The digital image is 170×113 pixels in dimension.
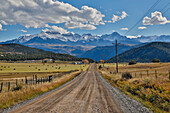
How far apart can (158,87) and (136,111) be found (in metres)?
9.25

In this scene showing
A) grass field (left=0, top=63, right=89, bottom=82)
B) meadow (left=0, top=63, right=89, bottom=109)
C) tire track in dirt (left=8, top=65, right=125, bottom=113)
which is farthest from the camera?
grass field (left=0, top=63, right=89, bottom=82)

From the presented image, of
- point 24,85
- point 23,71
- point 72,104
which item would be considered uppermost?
point 72,104

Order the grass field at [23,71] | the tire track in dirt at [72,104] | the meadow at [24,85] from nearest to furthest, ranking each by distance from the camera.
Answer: the tire track in dirt at [72,104] → the meadow at [24,85] → the grass field at [23,71]

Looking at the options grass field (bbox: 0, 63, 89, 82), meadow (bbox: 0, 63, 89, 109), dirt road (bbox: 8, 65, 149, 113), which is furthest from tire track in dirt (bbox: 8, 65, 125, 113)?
grass field (bbox: 0, 63, 89, 82)

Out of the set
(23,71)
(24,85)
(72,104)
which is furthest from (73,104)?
(23,71)

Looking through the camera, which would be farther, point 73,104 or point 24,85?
point 24,85

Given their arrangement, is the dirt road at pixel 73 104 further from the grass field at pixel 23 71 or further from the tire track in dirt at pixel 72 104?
the grass field at pixel 23 71

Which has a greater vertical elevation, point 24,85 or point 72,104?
point 72,104

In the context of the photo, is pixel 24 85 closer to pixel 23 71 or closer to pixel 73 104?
pixel 73 104

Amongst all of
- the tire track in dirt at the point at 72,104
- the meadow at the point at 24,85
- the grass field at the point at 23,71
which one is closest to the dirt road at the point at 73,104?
the tire track in dirt at the point at 72,104

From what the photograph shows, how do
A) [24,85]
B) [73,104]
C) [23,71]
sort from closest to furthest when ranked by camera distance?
[73,104] → [24,85] → [23,71]

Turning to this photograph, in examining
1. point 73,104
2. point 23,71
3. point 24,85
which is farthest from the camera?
point 23,71

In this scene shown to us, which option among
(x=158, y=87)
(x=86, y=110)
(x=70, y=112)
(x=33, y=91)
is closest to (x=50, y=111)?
(x=70, y=112)

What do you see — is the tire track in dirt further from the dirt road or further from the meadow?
the meadow
